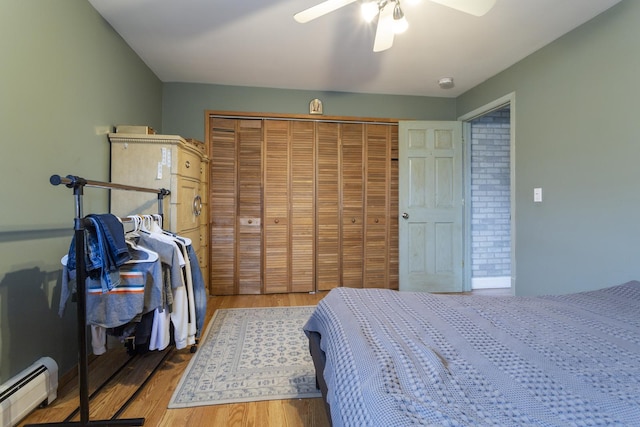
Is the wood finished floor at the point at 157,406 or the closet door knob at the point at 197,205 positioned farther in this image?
the closet door knob at the point at 197,205

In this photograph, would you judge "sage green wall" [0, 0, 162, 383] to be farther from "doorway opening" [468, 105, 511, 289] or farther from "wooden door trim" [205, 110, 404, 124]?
"doorway opening" [468, 105, 511, 289]

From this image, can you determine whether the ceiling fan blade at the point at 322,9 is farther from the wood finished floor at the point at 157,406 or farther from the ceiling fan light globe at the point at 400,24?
the wood finished floor at the point at 157,406

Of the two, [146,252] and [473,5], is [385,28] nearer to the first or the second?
[473,5]

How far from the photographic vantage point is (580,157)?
2080mm

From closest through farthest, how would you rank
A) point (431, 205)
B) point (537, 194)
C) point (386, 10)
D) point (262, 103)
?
1. point (386, 10)
2. point (537, 194)
3. point (262, 103)
4. point (431, 205)

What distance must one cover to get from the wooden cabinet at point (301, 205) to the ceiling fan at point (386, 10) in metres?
1.69

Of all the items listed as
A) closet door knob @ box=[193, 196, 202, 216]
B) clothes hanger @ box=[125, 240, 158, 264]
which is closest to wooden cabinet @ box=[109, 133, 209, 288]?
closet door knob @ box=[193, 196, 202, 216]

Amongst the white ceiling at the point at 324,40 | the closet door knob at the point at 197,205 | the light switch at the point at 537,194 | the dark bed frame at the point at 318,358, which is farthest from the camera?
the closet door knob at the point at 197,205

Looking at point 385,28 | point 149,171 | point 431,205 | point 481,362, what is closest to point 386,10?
point 385,28

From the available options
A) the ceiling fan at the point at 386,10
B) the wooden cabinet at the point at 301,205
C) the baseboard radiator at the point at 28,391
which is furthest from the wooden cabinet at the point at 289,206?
the baseboard radiator at the point at 28,391

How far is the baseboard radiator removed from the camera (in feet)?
4.17

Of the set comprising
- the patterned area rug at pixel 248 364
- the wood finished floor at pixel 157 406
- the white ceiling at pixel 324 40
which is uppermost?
the white ceiling at pixel 324 40

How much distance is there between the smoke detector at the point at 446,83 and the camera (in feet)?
9.87

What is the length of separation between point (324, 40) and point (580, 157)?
2.09m
